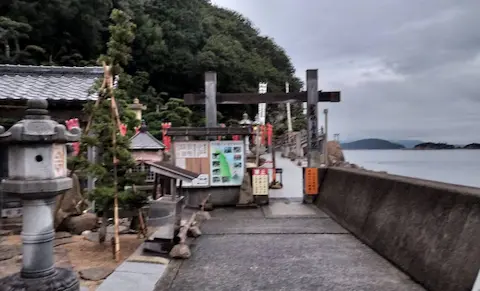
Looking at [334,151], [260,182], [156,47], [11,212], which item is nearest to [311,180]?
[260,182]

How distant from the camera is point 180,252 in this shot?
656 centimetres

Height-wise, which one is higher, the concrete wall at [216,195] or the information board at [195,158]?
the information board at [195,158]

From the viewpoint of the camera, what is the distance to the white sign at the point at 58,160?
4.25 meters

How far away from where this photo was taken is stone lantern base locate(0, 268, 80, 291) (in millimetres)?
3916

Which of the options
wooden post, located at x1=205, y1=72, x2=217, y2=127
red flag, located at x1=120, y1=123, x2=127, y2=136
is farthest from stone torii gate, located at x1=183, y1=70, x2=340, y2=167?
red flag, located at x1=120, y1=123, x2=127, y2=136

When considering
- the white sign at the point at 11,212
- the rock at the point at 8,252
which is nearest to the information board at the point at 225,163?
the white sign at the point at 11,212

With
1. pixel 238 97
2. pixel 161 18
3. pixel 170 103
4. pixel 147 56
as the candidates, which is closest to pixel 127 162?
pixel 238 97

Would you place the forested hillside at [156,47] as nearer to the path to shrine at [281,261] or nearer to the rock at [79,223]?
the rock at [79,223]

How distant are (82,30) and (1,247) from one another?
27.9 metres

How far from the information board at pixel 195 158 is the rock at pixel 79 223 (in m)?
3.89

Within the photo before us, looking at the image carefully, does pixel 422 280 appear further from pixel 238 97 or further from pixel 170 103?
pixel 170 103

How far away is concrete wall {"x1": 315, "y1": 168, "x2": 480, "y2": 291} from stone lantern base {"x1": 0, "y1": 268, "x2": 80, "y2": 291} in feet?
13.5

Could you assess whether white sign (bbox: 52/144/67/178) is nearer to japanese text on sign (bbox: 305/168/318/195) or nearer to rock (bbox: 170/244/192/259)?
rock (bbox: 170/244/192/259)

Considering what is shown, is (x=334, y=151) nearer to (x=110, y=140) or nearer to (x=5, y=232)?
(x=5, y=232)
